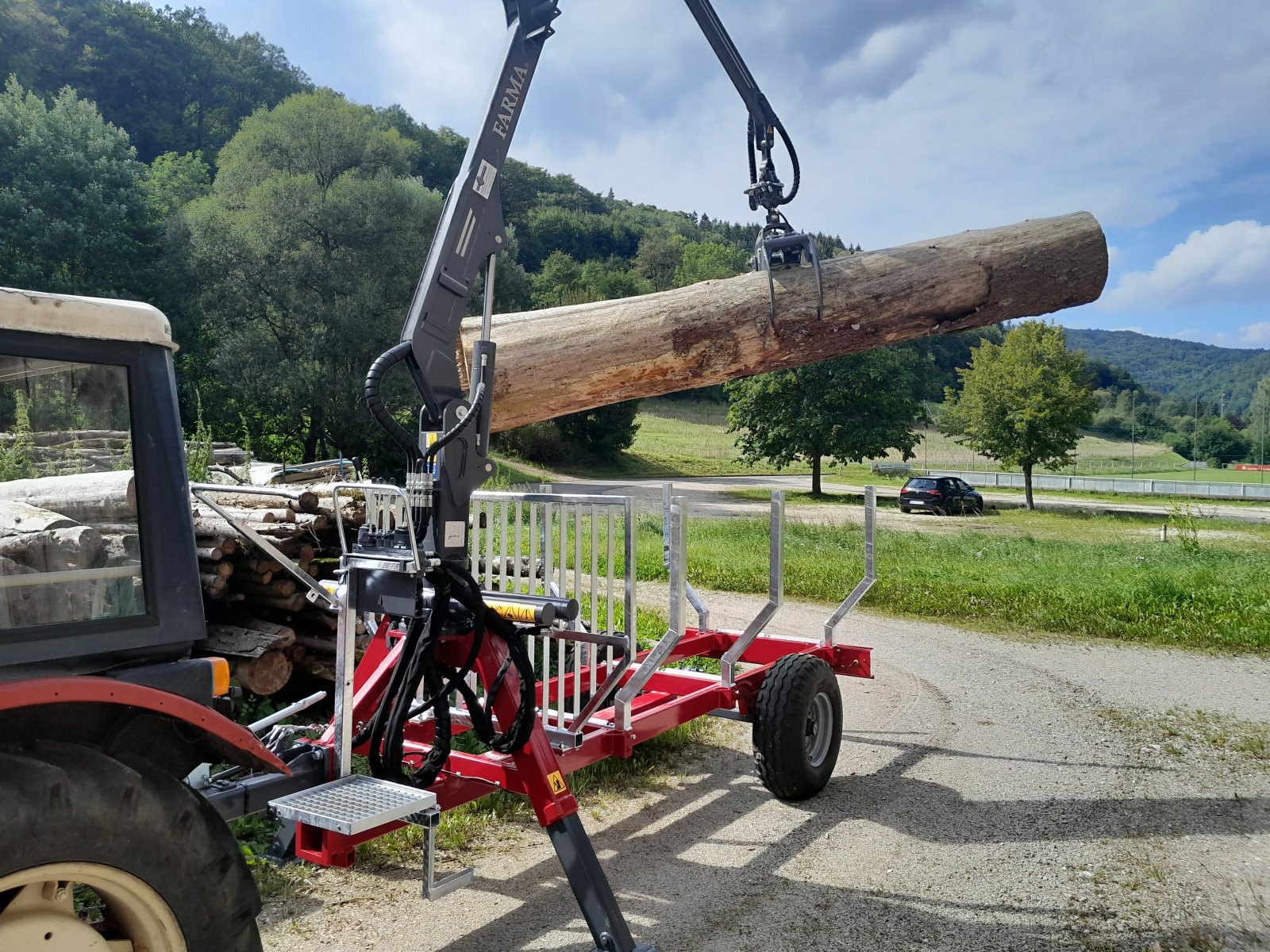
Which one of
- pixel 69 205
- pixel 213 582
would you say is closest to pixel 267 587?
pixel 213 582

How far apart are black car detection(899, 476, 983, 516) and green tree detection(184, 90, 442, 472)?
20.4 m

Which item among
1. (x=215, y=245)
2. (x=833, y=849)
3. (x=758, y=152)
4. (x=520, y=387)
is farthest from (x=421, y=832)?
(x=215, y=245)

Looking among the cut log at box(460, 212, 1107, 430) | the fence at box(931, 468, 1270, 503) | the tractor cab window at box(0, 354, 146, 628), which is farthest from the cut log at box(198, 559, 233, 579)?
the fence at box(931, 468, 1270, 503)

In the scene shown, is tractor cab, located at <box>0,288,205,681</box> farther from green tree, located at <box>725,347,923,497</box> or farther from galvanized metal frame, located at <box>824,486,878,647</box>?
green tree, located at <box>725,347,923,497</box>

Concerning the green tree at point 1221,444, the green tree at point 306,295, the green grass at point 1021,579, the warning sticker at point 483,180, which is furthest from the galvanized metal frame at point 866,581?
the green tree at point 1221,444

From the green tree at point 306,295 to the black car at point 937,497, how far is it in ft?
66.9

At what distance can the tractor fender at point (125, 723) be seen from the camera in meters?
2.24

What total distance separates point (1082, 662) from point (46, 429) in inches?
382

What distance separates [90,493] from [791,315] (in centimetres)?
433

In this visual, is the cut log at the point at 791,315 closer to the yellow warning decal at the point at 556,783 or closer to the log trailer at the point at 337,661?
the log trailer at the point at 337,661

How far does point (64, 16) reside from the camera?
223ft

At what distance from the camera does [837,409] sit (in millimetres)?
43250

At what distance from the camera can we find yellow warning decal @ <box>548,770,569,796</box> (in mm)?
3873

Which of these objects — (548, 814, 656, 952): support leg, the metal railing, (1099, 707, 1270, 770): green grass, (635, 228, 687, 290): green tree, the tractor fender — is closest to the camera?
the tractor fender
